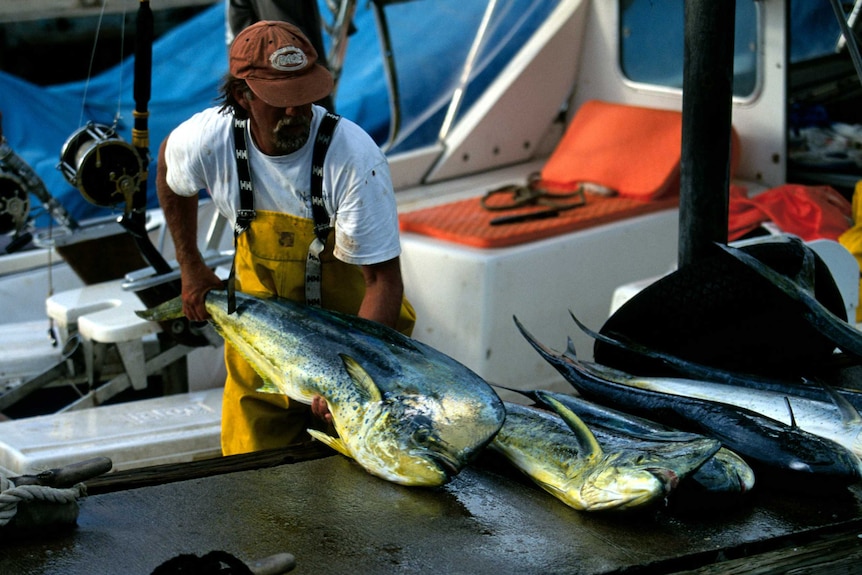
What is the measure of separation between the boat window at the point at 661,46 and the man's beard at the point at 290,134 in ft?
10.4

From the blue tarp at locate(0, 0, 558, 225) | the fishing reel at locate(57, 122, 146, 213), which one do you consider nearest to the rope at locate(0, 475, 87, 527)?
the fishing reel at locate(57, 122, 146, 213)

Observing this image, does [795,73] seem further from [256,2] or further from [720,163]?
[256,2]

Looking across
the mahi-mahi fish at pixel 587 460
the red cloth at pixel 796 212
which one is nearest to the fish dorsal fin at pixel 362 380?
the mahi-mahi fish at pixel 587 460

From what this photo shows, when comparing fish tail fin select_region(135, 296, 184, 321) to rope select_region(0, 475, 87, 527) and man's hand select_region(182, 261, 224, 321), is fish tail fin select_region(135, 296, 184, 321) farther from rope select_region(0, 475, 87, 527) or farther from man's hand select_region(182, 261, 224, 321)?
rope select_region(0, 475, 87, 527)

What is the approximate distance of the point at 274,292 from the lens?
321 centimetres

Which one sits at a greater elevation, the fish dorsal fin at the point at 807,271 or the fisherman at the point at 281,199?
the fisherman at the point at 281,199

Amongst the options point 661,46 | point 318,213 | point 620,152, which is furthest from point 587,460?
point 661,46

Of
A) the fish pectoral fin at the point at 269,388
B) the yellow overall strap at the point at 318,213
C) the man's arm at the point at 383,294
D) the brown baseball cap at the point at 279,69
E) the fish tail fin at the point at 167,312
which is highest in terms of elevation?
the brown baseball cap at the point at 279,69

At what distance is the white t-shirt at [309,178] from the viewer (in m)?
2.93

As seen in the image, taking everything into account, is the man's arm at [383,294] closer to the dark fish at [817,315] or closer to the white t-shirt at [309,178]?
the white t-shirt at [309,178]

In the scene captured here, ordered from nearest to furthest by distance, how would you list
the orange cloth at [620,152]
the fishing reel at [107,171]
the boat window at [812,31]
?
the fishing reel at [107,171]
the boat window at [812,31]
the orange cloth at [620,152]

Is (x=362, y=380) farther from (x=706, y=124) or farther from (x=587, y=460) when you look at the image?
(x=706, y=124)

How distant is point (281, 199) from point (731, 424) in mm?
1382

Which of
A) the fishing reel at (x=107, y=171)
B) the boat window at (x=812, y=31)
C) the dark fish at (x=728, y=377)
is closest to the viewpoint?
the dark fish at (x=728, y=377)
